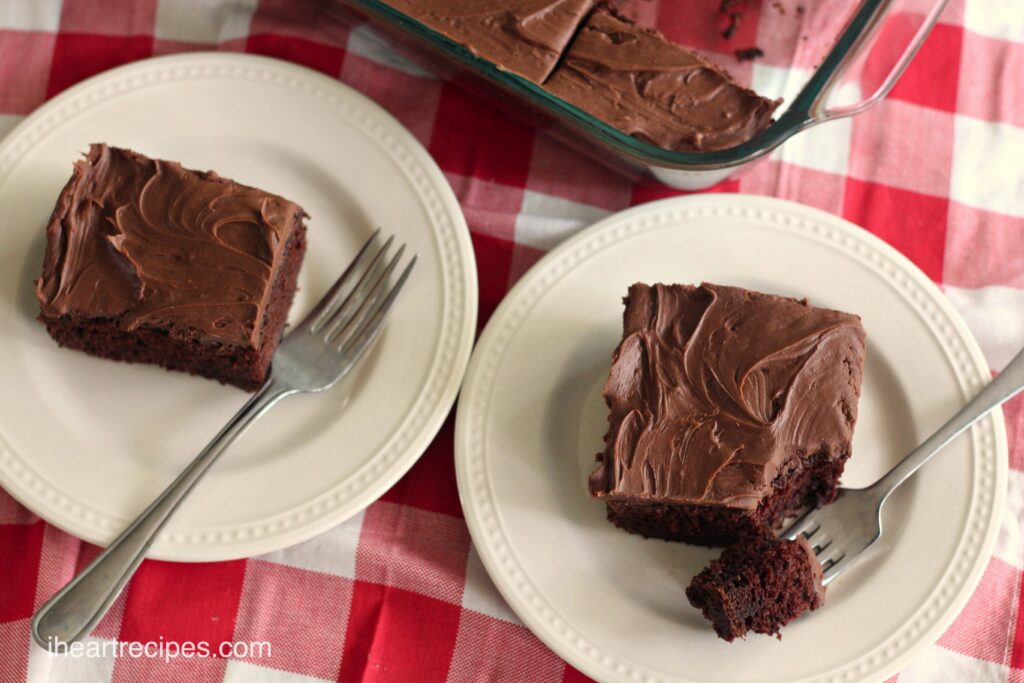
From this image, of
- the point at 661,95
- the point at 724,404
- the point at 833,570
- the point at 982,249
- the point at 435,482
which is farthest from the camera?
the point at 982,249

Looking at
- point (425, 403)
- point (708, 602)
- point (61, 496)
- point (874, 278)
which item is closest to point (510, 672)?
point (708, 602)

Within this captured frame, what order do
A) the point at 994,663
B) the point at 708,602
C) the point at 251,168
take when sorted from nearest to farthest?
the point at 708,602, the point at 994,663, the point at 251,168

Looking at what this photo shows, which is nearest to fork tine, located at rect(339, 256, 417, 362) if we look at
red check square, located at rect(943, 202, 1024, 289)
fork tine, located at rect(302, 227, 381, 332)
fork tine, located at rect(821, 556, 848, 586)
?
fork tine, located at rect(302, 227, 381, 332)

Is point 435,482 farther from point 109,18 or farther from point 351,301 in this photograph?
point 109,18

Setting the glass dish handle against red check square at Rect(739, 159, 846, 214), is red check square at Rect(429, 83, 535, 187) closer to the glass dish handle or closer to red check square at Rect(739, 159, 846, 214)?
red check square at Rect(739, 159, 846, 214)

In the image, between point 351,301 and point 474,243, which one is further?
point 474,243

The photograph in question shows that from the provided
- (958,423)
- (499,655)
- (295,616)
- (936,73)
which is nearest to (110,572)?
(295,616)

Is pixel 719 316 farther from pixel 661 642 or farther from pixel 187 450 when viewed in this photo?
pixel 187 450

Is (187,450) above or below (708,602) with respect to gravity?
below
